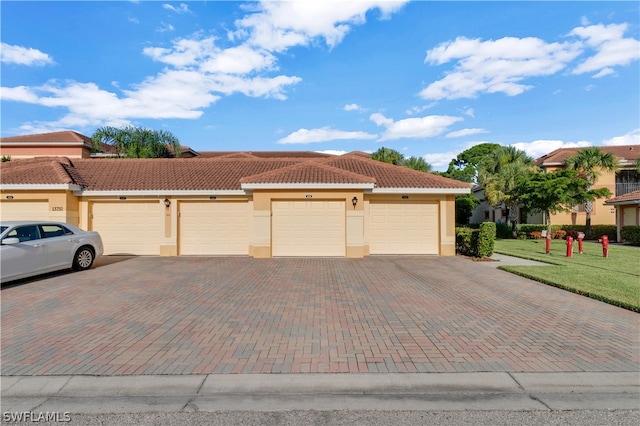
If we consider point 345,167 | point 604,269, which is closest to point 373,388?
point 604,269

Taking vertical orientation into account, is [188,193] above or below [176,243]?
above

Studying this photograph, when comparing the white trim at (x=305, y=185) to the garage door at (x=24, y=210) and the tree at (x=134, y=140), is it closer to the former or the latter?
the garage door at (x=24, y=210)

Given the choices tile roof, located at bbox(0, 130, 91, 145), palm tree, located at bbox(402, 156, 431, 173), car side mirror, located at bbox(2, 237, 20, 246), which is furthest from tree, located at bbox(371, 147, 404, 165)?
tile roof, located at bbox(0, 130, 91, 145)

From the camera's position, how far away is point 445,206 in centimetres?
1424

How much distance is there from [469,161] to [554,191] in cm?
4908

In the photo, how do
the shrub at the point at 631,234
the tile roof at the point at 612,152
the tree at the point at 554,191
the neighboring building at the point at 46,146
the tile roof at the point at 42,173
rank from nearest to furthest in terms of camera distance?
the tile roof at the point at 42,173
the shrub at the point at 631,234
the tree at the point at 554,191
the tile roof at the point at 612,152
the neighboring building at the point at 46,146

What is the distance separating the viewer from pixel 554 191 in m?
21.7

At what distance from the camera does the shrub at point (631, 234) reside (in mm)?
20875

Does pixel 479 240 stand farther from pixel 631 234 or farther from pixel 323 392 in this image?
pixel 631 234

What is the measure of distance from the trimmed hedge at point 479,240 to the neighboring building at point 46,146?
97.2 ft

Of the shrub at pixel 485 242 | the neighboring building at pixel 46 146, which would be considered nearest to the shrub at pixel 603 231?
the shrub at pixel 485 242

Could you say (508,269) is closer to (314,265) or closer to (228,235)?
(314,265)

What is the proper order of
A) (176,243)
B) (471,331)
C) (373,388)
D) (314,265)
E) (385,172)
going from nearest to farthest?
(373,388)
(471,331)
(314,265)
(176,243)
(385,172)

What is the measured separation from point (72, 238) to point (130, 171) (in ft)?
23.8
